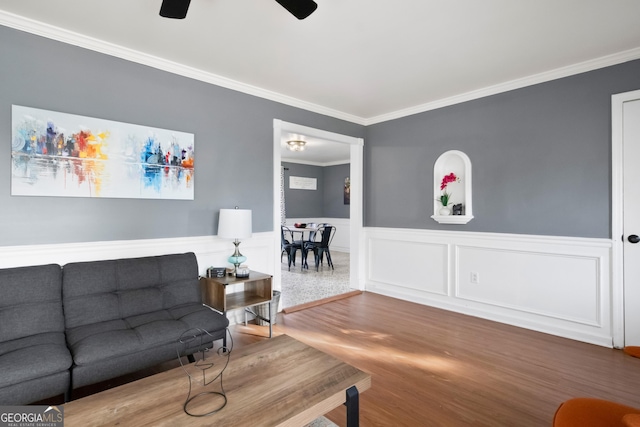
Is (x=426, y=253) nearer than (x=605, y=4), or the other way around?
(x=605, y=4)

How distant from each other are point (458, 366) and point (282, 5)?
2785 millimetres

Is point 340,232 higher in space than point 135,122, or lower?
lower

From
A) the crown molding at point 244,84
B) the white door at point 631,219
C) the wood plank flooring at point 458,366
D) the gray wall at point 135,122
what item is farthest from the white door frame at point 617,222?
the gray wall at point 135,122

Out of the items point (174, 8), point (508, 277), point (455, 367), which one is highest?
point (174, 8)

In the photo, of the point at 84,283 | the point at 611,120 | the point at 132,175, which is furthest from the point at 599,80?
the point at 84,283

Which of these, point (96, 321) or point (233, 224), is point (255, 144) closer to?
point (233, 224)

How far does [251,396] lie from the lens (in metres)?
1.45

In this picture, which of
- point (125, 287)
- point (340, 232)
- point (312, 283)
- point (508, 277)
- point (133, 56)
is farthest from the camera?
point (340, 232)

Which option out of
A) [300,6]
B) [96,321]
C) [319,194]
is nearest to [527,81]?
[300,6]

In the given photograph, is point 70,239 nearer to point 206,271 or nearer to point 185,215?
point 185,215

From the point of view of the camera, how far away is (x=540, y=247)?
338cm

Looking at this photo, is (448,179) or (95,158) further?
(448,179)

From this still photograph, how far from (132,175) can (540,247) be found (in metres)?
4.00

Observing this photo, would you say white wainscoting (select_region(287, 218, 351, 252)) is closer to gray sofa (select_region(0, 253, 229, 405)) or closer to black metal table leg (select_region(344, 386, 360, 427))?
gray sofa (select_region(0, 253, 229, 405))
